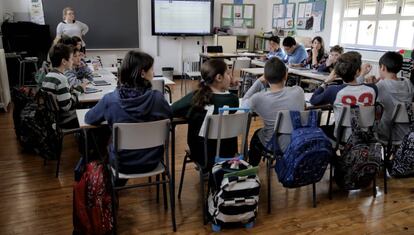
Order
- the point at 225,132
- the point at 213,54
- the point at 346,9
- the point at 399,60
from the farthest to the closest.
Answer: the point at 213,54 → the point at 346,9 → the point at 399,60 → the point at 225,132

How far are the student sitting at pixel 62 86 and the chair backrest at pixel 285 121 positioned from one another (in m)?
1.72

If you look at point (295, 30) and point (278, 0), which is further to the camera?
point (278, 0)

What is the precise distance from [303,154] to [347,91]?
0.67m

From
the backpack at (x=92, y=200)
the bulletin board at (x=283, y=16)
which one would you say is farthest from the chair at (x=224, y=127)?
the bulletin board at (x=283, y=16)

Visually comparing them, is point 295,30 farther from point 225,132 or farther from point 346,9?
point 225,132

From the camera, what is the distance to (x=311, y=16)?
22.4 feet

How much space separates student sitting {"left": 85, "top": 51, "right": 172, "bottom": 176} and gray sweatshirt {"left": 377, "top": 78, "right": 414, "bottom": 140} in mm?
1888

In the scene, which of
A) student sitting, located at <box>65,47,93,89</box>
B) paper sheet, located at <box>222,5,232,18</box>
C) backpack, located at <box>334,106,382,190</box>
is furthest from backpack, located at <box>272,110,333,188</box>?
paper sheet, located at <box>222,5,232,18</box>

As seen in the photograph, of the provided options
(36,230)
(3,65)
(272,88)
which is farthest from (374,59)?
(3,65)

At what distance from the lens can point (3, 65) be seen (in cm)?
498

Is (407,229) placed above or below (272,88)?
below

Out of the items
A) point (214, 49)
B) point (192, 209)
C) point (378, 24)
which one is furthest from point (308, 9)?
point (192, 209)

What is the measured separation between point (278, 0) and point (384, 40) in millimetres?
3028

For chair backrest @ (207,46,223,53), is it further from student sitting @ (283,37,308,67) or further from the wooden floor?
the wooden floor
